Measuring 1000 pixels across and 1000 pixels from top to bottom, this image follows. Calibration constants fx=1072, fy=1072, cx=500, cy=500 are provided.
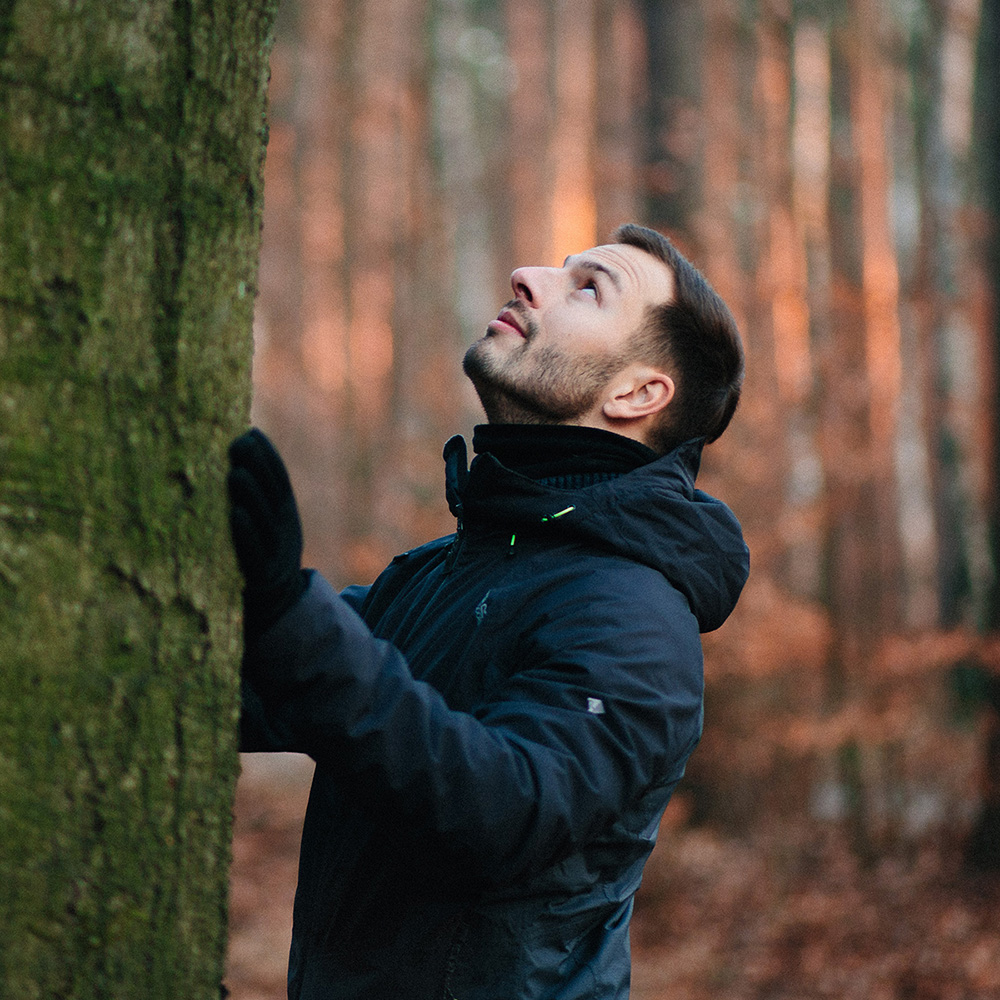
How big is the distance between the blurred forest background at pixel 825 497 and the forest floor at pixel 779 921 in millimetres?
24

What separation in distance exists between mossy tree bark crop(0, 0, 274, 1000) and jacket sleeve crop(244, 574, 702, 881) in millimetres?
106

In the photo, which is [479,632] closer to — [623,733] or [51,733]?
[623,733]

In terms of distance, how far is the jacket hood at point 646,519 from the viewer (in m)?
1.86

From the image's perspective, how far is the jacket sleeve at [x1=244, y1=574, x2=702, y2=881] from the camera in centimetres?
139

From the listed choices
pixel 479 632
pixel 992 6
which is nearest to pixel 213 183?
pixel 479 632

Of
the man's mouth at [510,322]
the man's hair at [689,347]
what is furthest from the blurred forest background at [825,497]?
the man's mouth at [510,322]

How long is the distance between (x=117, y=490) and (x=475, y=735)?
0.56 m

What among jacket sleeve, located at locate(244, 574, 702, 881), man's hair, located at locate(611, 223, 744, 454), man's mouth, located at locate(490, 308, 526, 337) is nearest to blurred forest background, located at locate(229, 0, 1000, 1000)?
man's hair, located at locate(611, 223, 744, 454)

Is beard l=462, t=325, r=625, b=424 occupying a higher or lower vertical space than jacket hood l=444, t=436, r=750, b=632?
higher

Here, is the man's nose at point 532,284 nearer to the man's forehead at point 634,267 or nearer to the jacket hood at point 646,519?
the man's forehead at point 634,267

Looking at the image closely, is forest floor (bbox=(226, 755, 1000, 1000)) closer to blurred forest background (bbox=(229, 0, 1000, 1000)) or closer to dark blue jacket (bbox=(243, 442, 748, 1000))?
blurred forest background (bbox=(229, 0, 1000, 1000))

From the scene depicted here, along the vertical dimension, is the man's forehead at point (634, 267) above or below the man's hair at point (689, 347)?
above

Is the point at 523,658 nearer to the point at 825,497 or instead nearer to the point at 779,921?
the point at 779,921

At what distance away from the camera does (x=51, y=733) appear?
3.99 ft
